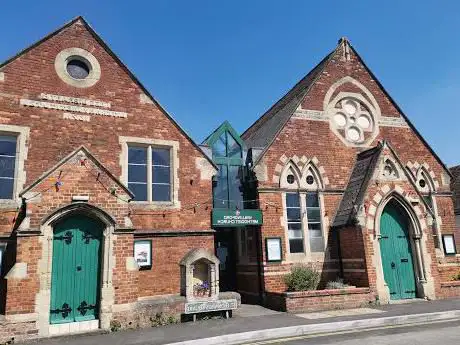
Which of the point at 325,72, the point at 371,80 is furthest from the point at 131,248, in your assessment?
the point at 371,80

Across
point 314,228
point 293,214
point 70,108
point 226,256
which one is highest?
point 70,108

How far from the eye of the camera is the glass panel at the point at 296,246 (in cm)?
1507

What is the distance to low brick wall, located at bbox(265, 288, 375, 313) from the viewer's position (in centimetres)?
1254

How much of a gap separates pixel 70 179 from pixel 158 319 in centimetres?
457

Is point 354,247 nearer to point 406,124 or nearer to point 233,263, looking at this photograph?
point 233,263

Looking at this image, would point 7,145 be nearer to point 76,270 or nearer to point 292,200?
point 76,270

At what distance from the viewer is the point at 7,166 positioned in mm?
11594

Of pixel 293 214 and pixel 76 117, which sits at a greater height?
pixel 76 117

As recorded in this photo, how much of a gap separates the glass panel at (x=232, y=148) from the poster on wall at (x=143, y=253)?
5049 millimetres

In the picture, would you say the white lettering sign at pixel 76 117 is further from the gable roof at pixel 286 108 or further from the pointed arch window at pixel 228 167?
the gable roof at pixel 286 108

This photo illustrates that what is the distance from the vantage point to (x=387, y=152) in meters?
15.1

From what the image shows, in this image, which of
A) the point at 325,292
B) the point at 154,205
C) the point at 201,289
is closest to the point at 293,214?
the point at 325,292

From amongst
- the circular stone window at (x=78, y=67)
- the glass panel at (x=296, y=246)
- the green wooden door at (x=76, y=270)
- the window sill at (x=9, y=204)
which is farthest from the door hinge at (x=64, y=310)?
the glass panel at (x=296, y=246)

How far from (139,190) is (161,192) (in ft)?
2.48
